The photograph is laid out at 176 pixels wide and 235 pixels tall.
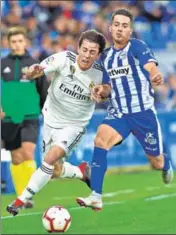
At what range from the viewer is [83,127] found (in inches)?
423

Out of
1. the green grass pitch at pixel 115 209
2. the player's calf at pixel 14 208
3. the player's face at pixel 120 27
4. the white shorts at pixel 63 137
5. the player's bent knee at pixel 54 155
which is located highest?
the player's face at pixel 120 27

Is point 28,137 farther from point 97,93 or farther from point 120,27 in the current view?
point 120,27

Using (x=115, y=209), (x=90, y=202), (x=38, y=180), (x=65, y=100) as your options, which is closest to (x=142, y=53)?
(x=65, y=100)

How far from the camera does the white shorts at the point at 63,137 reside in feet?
34.2

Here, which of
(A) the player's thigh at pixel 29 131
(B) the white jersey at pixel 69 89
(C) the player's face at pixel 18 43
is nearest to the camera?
(B) the white jersey at pixel 69 89

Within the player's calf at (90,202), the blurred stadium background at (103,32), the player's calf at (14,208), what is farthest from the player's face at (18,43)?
the blurred stadium background at (103,32)

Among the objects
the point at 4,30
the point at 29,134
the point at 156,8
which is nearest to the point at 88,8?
the point at 156,8

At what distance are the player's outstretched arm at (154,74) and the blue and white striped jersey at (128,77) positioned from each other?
151 mm

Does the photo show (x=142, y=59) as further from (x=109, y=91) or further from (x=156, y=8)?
(x=156, y=8)

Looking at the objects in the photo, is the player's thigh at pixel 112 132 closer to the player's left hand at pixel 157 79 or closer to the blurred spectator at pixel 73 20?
the player's left hand at pixel 157 79

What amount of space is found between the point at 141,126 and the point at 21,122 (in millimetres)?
2583

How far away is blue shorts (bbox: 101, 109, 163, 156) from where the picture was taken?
10.2m

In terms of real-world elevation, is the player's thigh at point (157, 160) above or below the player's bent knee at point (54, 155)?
below

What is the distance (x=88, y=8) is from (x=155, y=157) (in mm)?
12557
